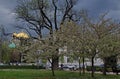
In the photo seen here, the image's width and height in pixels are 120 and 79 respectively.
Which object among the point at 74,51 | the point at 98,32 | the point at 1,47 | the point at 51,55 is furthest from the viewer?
the point at 1,47

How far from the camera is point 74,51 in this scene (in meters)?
35.2

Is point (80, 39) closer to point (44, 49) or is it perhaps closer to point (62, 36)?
point (62, 36)

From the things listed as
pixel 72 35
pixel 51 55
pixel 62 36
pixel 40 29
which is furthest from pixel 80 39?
pixel 40 29

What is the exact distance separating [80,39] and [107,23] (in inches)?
138

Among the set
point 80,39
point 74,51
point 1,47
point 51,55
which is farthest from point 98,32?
point 1,47

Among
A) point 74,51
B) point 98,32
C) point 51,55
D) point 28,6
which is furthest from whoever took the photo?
point 28,6

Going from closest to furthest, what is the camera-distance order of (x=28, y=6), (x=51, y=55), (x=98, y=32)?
1. (x=98, y=32)
2. (x=51, y=55)
3. (x=28, y=6)

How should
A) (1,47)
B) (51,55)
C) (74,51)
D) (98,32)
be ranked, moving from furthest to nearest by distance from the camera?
(1,47)
(51,55)
(74,51)
(98,32)

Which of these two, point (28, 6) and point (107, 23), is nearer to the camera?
point (107, 23)

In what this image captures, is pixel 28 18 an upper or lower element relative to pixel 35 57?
upper

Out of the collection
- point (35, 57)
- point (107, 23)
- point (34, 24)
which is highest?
point (34, 24)

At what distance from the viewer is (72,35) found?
112ft

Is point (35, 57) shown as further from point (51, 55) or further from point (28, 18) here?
point (28, 18)

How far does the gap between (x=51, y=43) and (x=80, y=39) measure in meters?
8.35
